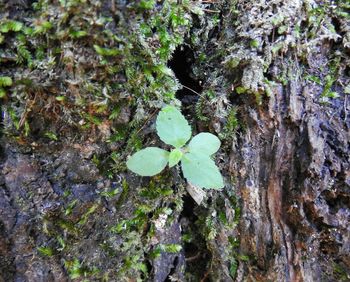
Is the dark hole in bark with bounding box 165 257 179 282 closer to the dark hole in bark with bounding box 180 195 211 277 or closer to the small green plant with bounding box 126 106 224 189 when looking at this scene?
the dark hole in bark with bounding box 180 195 211 277

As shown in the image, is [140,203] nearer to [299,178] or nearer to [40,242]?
[40,242]

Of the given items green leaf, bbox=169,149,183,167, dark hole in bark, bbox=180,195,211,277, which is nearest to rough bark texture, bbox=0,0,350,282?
dark hole in bark, bbox=180,195,211,277

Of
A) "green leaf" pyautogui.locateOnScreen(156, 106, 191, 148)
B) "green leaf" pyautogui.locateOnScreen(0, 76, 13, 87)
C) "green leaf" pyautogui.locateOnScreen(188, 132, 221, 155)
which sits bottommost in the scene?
"green leaf" pyautogui.locateOnScreen(188, 132, 221, 155)

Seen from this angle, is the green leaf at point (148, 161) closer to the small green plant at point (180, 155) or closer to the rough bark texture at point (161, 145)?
the small green plant at point (180, 155)

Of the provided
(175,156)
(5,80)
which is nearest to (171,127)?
(175,156)

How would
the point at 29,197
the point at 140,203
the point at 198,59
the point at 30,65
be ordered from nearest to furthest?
1. the point at 30,65
2. the point at 29,197
3. the point at 140,203
4. the point at 198,59

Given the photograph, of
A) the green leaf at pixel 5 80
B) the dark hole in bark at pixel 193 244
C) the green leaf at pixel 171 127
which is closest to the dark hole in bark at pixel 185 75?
the green leaf at pixel 171 127

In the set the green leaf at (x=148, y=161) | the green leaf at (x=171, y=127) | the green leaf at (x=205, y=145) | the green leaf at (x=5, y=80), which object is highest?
the green leaf at (x=5, y=80)

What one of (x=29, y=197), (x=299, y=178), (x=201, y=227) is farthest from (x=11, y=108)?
(x=299, y=178)
